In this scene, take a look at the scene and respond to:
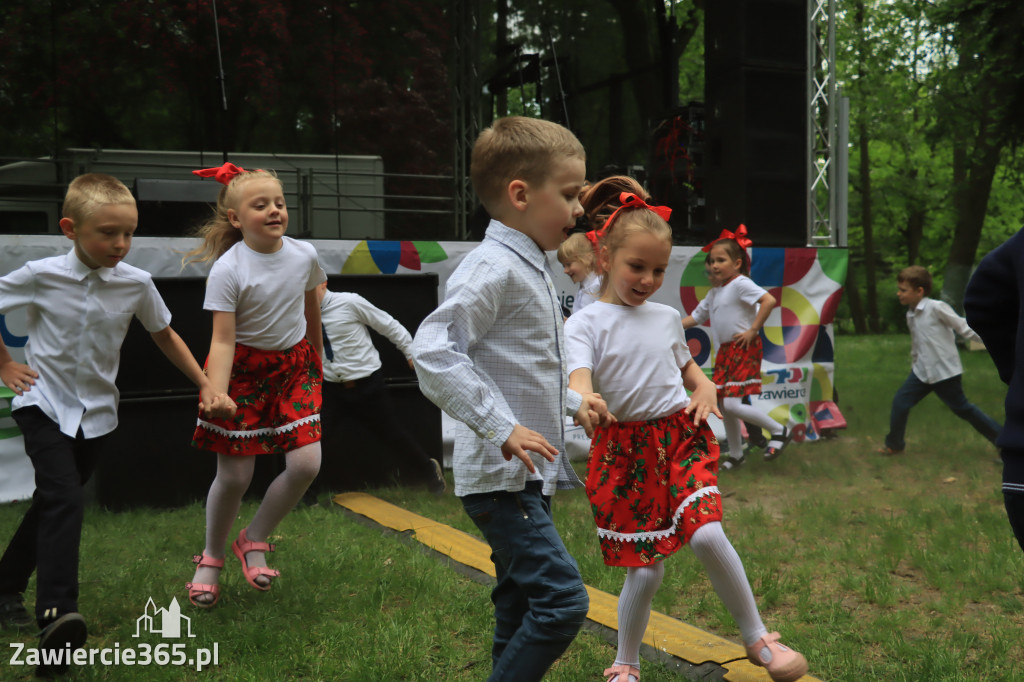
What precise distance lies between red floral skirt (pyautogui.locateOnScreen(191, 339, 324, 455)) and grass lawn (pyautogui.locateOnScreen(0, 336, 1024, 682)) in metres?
0.73

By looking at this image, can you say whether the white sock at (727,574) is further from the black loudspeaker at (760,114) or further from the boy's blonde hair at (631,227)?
the black loudspeaker at (760,114)

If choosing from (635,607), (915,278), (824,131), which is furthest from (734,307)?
(635,607)

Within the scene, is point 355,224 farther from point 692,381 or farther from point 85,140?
point 692,381

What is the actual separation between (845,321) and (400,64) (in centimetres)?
3243

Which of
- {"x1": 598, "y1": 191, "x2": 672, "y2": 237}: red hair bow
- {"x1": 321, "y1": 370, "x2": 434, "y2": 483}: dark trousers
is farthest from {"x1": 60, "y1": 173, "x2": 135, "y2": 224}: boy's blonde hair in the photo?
{"x1": 321, "y1": 370, "x2": 434, "y2": 483}: dark trousers

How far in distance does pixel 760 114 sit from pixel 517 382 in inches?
305

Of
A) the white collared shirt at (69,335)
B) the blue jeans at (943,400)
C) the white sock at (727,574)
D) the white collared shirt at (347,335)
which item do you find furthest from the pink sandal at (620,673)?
the blue jeans at (943,400)

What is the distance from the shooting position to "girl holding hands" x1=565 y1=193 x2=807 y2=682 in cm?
312

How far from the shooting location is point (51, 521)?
3494 mm

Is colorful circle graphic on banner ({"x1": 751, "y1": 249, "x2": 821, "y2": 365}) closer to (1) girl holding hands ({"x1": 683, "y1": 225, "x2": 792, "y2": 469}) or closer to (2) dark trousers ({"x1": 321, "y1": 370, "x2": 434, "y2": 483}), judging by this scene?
(1) girl holding hands ({"x1": 683, "y1": 225, "x2": 792, "y2": 469})

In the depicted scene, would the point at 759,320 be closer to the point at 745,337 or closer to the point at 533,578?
the point at 745,337

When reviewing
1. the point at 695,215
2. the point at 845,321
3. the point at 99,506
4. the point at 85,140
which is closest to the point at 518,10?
the point at 695,215

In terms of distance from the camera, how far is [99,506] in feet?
20.9

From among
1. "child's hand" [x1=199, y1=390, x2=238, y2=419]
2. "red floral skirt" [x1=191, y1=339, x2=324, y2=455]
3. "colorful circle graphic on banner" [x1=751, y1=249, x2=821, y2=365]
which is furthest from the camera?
"colorful circle graphic on banner" [x1=751, y1=249, x2=821, y2=365]
